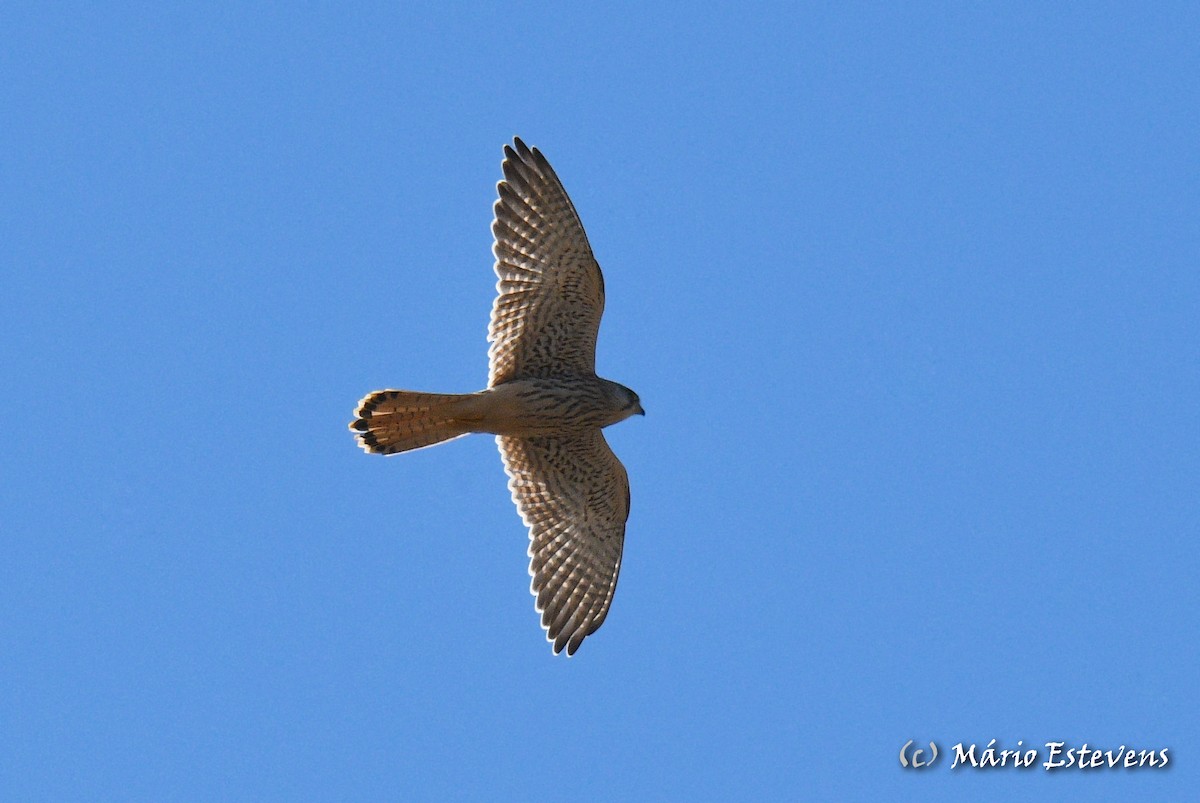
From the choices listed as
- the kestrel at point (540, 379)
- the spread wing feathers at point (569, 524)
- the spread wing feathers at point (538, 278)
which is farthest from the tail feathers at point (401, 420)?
the spread wing feathers at point (569, 524)

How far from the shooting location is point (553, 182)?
9906 millimetres

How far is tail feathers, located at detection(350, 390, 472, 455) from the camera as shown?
31.1ft

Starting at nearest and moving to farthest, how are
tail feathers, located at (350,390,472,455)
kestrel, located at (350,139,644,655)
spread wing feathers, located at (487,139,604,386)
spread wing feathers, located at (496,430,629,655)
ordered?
1. tail feathers, located at (350,390,472,455)
2. kestrel, located at (350,139,644,655)
3. spread wing feathers, located at (487,139,604,386)
4. spread wing feathers, located at (496,430,629,655)

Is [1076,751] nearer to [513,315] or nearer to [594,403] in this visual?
[594,403]

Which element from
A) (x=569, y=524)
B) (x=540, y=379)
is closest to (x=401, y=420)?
(x=540, y=379)

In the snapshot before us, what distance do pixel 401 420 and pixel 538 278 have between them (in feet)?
4.43

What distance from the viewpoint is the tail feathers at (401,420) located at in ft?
31.1

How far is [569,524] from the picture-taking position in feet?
35.7

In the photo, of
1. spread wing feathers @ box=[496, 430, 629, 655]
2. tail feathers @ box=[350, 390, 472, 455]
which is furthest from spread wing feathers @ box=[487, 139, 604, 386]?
spread wing feathers @ box=[496, 430, 629, 655]

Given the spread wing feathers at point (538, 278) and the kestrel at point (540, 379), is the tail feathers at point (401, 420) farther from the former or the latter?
the spread wing feathers at point (538, 278)

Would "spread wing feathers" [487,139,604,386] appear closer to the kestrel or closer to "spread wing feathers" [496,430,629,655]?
the kestrel

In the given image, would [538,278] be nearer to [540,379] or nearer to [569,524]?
[540,379]

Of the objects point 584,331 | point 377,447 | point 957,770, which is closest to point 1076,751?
point 957,770

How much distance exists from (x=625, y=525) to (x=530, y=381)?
1590mm
